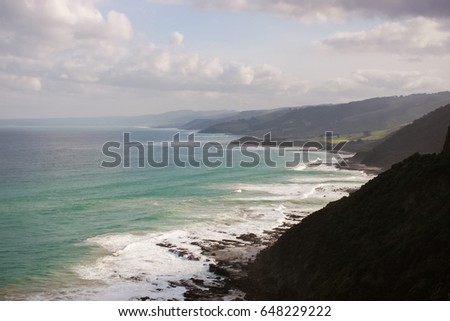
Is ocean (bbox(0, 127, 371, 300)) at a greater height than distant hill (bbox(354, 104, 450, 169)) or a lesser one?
lesser

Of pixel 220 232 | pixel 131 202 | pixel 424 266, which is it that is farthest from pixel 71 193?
pixel 424 266

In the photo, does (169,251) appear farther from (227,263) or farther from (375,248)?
(375,248)

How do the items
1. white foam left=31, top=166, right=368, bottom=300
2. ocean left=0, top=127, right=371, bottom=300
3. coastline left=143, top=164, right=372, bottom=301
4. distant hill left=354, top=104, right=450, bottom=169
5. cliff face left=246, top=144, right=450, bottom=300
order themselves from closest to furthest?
1. cliff face left=246, top=144, right=450, bottom=300
2. coastline left=143, top=164, right=372, bottom=301
3. white foam left=31, top=166, right=368, bottom=300
4. ocean left=0, top=127, right=371, bottom=300
5. distant hill left=354, top=104, right=450, bottom=169

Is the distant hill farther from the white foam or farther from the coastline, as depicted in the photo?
the coastline

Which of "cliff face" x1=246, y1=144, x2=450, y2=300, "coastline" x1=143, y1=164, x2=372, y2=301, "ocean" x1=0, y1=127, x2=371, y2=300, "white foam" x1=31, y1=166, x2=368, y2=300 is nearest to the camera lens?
"cliff face" x1=246, y1=144, x2=450, y2=300

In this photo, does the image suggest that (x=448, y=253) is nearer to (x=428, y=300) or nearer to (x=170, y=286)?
(x=428, y=300)

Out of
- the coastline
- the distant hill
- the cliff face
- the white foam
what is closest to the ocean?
the white foam

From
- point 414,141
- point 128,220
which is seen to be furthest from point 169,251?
point 414,141

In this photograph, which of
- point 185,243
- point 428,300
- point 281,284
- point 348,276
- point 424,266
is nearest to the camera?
point 428,300
